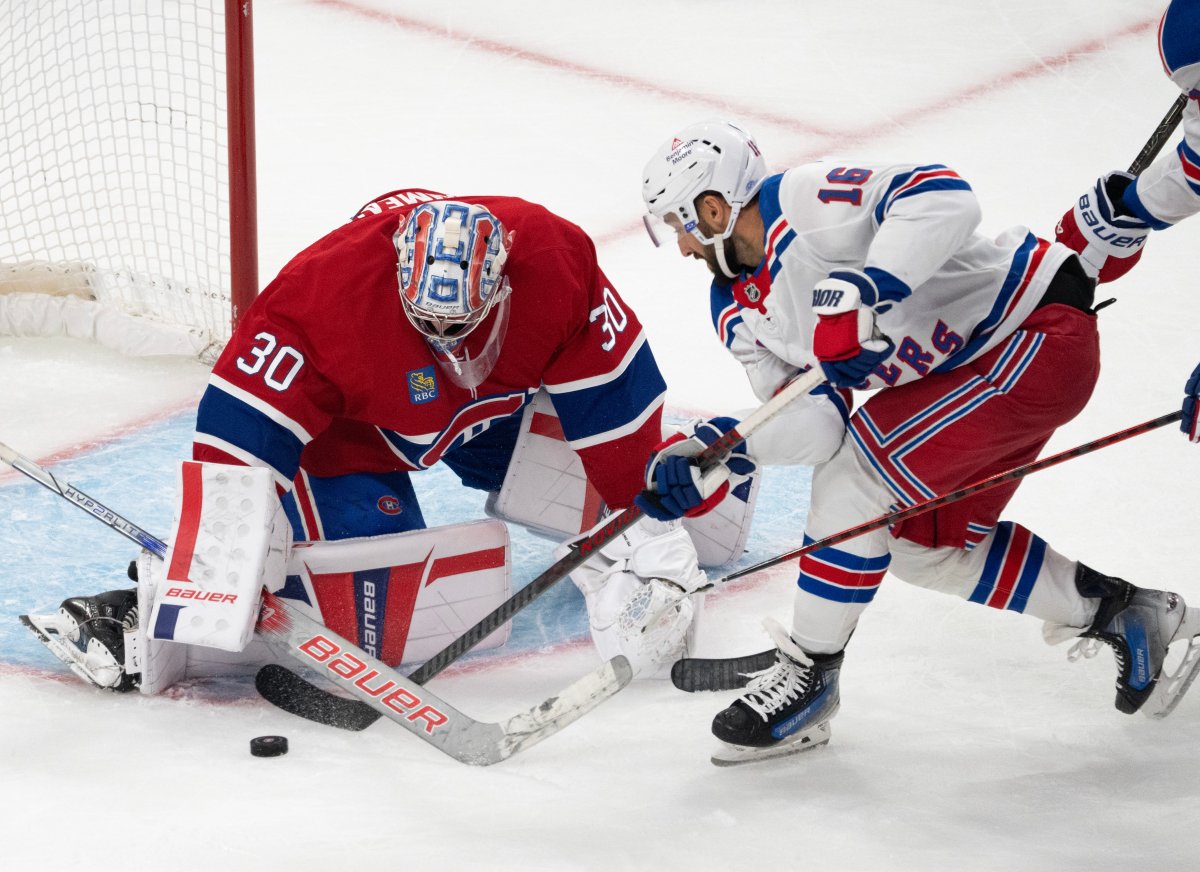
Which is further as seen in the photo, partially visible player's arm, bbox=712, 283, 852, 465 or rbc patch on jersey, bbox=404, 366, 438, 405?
rbc patch on jersey, bbox=404, 366, 438, 405

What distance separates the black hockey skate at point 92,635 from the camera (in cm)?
253

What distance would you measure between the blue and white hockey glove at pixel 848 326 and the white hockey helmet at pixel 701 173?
1.03 feet

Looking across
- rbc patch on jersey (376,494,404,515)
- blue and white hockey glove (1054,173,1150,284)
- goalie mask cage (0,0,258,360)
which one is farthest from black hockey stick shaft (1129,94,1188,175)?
goalie mask cage (0,0,258,360)

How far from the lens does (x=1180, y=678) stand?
2.54 m

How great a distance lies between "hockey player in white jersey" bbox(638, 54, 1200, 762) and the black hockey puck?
68cm

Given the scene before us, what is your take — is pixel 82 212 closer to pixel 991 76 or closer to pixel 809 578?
pixel 809 578

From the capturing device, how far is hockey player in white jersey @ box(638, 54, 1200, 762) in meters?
2.18

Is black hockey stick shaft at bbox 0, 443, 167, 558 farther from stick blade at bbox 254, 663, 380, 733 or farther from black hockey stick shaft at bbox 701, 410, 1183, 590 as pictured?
black hockey stick shaft at bbox 701, 410, 1183, 590

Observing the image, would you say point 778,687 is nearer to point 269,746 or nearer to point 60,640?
point 269,746

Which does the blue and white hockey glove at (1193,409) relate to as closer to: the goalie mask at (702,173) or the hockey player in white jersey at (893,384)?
the hockey player in white jersey at (893,384)

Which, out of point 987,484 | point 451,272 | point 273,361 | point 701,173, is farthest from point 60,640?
point 987,484

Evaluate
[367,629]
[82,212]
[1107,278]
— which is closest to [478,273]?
[367,629]

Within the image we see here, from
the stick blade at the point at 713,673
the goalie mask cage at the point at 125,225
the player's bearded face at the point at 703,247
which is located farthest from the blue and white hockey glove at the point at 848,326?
the goalie mask cage at the point at 125,225

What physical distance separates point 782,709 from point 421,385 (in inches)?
32.3
